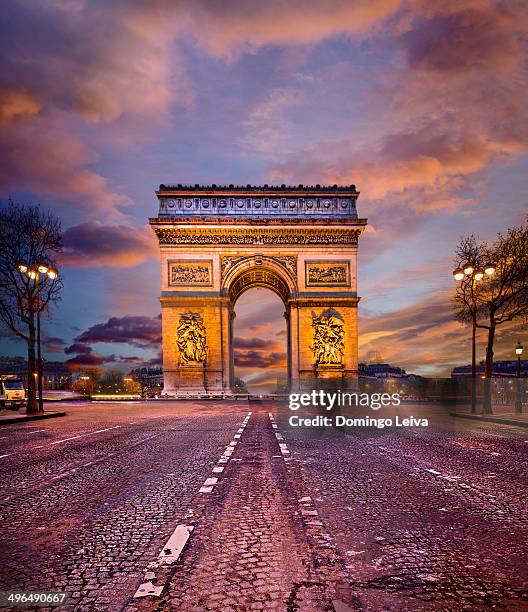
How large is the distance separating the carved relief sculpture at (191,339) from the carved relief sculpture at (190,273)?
2726mm

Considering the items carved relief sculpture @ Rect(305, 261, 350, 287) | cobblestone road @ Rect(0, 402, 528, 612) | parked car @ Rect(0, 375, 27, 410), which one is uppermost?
carved relief sculpture @ Rect(305, 261, 350, 287)

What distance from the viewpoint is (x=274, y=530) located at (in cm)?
463

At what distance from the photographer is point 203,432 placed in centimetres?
1445

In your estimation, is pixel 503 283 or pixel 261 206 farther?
pixel 261 206

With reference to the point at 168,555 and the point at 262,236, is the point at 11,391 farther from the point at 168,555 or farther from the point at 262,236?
the point at 168,555

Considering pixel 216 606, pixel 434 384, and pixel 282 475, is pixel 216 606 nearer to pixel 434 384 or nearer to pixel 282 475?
pixel 282 475

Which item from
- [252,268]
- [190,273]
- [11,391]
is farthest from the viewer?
[252,268]

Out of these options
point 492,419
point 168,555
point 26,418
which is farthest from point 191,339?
point 168,555

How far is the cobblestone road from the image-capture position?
327cm

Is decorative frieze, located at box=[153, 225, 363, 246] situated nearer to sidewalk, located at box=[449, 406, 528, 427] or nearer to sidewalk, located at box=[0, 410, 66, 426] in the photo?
sidewalk, located at box=[0, 410, 66, 426]

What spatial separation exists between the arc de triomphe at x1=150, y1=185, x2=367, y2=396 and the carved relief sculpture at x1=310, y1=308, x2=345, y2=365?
8 centimetres

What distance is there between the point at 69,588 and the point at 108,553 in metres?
0.69

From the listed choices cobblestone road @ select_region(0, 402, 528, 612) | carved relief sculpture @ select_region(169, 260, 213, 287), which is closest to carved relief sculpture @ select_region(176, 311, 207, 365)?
carved relief sculpture @ select_region(169, 260, 213, 287)

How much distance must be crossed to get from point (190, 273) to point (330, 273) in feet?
37.2
